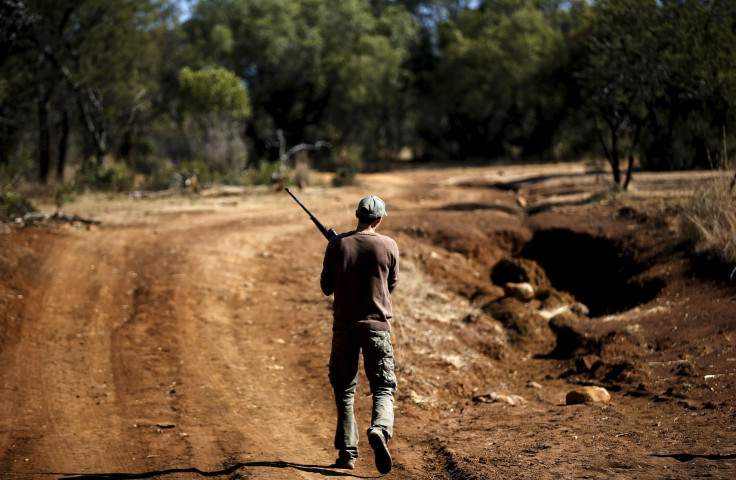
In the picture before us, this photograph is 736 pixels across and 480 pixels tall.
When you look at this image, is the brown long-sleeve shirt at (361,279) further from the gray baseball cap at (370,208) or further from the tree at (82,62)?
the tree at (82,62)

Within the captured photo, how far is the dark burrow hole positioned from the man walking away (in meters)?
6.04

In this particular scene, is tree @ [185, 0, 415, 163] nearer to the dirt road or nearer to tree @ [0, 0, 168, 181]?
tree @ [0, 0, 168, 181]

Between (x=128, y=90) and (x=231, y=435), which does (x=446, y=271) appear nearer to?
(x=231, y=435)

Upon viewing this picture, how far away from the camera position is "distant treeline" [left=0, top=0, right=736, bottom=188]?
1416 centimetres

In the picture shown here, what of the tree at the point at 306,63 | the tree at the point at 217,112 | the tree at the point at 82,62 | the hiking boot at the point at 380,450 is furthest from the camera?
the tree at the point at 306,63

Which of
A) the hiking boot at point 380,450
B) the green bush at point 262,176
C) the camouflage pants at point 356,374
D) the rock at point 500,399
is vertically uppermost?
the green bush at point 262,176

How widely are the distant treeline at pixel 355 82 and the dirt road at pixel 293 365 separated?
3669 millimetres

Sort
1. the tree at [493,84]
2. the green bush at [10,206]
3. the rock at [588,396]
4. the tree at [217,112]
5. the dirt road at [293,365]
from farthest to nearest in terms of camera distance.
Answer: the tree at [493,84], the tree at [217,112], the green bush at [10,206], the rock at [588,396], the dirt road at [293,365]

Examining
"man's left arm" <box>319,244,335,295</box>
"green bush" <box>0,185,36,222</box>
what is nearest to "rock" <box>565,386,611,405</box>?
"man's left arm" <box>319,244,335,295</box>

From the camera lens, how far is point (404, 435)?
19.6 feet

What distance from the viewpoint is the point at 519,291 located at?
10852 mm

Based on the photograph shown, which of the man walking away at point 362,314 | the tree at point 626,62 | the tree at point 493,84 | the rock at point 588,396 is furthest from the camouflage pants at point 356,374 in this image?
the tree at point 493,84

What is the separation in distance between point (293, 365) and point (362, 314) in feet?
9.47

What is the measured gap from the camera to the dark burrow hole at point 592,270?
1041 cm
